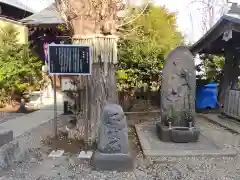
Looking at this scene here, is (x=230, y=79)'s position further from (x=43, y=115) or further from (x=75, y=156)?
A: (x=75, y=156)

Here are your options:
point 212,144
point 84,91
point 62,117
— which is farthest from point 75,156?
point 62,117

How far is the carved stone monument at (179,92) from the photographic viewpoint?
6.71 m

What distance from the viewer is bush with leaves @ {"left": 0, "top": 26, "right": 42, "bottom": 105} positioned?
475 inches

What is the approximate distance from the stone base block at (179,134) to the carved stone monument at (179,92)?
0.05 m

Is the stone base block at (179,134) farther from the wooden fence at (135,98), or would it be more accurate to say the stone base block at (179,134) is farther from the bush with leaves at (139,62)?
the bush with leaves at (139,62)

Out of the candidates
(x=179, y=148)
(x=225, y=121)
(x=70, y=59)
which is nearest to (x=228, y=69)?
(x=225, y=121)

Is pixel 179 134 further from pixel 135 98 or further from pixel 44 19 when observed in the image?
pixel 44 19

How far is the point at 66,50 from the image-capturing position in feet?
19.1

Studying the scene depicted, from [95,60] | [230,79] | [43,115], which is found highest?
[95,60]

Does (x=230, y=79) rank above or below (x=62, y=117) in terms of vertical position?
above

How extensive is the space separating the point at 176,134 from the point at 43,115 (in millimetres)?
5429

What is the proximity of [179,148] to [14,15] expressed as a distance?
15198mm

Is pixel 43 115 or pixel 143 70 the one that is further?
pixel 143 70

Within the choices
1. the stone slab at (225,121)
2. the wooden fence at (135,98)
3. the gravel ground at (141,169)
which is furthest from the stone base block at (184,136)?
the wooden fence at (135,98)
